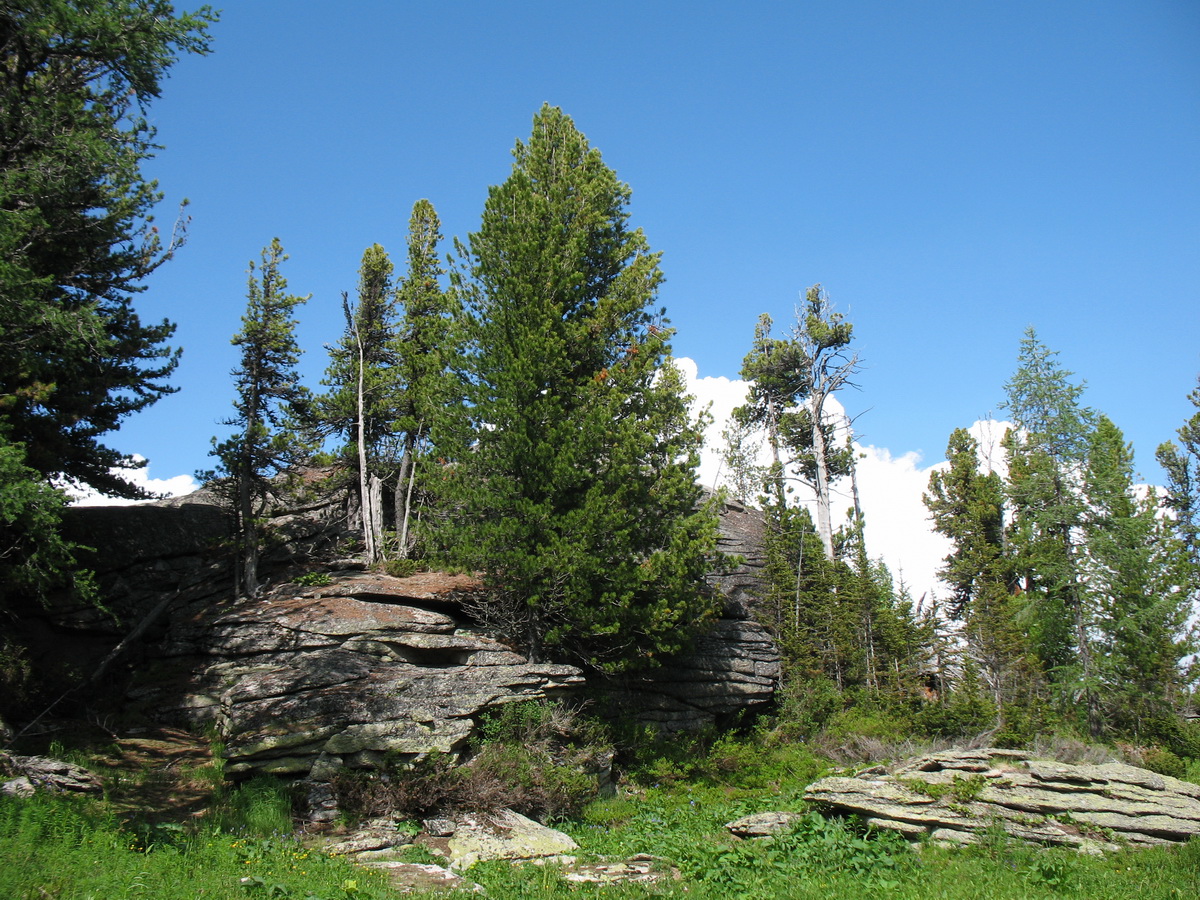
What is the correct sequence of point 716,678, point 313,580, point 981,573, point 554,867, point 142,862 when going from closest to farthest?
1. point 142,862
2. point 554,867
3. point 313,580
4. point 716,678
5. point 981,573

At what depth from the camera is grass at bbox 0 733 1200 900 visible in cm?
713

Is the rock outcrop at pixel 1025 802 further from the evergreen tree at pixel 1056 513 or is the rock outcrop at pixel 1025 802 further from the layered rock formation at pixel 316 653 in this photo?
the evergreen tree at pixel 1056 513

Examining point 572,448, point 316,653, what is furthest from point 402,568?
point 572,448

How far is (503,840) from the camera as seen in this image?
11258mm

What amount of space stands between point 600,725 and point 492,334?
976 cm

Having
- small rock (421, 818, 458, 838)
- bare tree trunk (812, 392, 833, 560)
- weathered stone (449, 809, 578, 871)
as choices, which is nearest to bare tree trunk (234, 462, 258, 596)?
small rock (421, 818, 458, 838)

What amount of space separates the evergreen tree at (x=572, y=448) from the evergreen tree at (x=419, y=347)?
1.25 metres

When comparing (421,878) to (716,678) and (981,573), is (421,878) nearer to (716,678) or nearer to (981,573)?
(716,678)

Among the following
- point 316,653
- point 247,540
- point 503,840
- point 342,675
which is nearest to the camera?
point 503,840

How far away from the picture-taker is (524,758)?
533 inches

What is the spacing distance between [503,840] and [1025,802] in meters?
8.28

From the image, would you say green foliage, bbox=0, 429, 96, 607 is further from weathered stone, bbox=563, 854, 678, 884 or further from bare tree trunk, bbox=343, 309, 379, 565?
weathered stone, bbox=563, 854, 678, 884

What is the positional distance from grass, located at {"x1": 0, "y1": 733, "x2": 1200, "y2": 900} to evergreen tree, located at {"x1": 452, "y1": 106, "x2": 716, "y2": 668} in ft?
16.8

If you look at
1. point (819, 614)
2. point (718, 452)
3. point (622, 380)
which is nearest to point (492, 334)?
point (622, 380)
